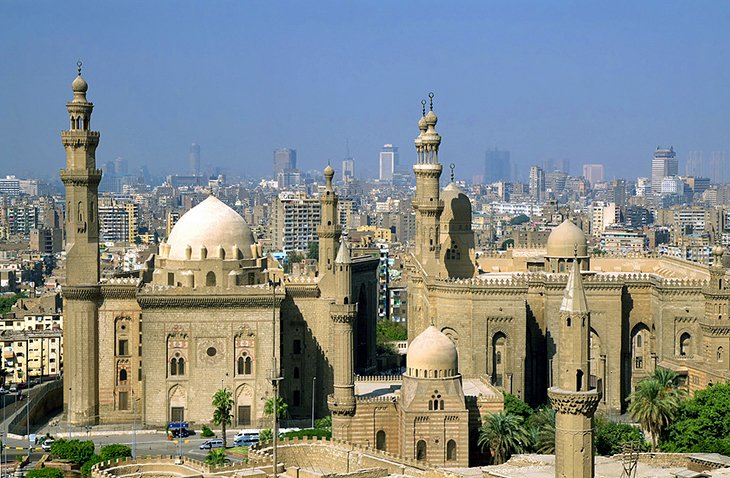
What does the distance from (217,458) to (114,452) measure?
12.4ft

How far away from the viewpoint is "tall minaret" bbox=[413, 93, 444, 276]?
5594 cm

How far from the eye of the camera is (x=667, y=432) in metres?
46.5

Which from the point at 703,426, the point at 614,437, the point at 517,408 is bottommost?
the point at 614,437

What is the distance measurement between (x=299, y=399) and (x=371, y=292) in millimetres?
11214

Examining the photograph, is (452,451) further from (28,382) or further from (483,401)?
(28,382)

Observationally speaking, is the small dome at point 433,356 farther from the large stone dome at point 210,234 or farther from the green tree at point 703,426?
the large stone dome at point 210,234

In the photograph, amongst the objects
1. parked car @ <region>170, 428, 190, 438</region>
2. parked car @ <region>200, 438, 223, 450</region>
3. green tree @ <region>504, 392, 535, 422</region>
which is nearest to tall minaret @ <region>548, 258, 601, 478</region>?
green tree @ <region>504, 392, 535, 422</region>

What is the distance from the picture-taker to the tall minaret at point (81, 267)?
5503 centimetres

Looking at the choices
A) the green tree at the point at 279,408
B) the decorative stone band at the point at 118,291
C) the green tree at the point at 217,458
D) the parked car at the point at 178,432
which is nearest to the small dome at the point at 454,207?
the green tree at the point at 279,408

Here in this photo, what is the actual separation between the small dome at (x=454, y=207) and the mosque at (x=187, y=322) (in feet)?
15.8

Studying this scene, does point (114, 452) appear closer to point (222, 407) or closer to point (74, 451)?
point (74, 451)

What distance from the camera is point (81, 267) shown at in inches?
2178

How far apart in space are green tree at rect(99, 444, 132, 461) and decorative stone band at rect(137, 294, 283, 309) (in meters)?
7.50

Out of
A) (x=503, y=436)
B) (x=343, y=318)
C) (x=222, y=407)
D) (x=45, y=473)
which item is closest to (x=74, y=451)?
(x=45, y=473)
